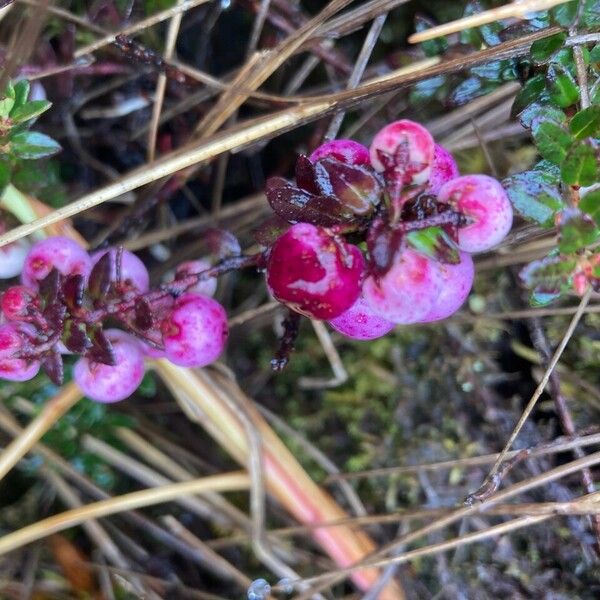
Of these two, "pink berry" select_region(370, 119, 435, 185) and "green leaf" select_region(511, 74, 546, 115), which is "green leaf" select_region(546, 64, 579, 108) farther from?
"pink berry" select_region(370, 119, 435, 185)

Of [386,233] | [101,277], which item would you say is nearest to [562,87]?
[386,233]

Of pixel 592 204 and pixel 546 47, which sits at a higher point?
pixel 546 47

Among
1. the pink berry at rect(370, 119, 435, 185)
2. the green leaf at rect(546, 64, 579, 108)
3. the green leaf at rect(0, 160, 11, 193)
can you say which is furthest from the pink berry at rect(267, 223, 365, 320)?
the green leaf at rect(0, 160, 11, 193)

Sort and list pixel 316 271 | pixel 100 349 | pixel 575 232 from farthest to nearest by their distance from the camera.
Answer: pixel 100 349 → pixel 575 232 → pixel 316 271

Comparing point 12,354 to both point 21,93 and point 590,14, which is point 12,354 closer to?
point 21,93

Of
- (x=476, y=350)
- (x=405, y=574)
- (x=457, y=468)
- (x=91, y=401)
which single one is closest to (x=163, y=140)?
(x=91, y=401)

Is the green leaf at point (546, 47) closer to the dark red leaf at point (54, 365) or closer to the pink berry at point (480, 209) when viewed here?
the pink berry at point (480, 209)

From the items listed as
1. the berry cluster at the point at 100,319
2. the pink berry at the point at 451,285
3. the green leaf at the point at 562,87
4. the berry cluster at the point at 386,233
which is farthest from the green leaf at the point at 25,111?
the green leaf at the point at 562,87
